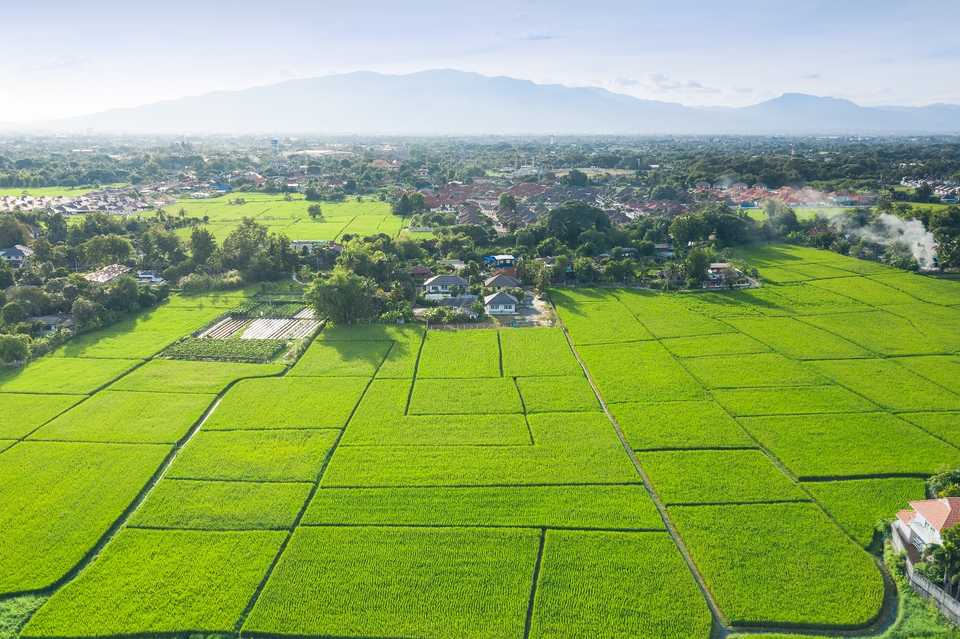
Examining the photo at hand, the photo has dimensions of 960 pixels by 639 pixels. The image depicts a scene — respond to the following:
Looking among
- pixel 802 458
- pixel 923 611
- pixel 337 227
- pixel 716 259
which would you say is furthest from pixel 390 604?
pixel 337 227

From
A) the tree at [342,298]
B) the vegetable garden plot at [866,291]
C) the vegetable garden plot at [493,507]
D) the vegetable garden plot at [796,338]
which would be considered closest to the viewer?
the vegetable garden plot at [493,507]

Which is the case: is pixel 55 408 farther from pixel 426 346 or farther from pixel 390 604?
pixel 390 604

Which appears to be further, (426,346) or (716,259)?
(716,259)

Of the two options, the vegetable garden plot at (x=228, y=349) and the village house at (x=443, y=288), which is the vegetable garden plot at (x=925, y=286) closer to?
the village house at (x=443, y=288)

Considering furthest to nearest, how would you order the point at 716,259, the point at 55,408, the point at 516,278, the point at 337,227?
the point at 337,227 < the point at 716,259 < the point at 516,278 < the point at 55,408

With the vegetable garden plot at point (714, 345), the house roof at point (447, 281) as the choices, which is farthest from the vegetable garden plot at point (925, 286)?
the house roof at point (447, 281)

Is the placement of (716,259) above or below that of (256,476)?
above

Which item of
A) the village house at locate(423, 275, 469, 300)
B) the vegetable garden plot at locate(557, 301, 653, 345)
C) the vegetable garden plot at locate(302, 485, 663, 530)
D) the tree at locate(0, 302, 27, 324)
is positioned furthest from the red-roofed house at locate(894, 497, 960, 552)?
the tree at locate(0, 302, 27, 324)
